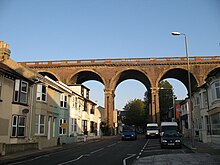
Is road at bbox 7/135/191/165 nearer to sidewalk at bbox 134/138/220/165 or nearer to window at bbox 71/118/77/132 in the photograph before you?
sidewalk at bbox 134/138/220/165

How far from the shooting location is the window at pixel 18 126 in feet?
64.6

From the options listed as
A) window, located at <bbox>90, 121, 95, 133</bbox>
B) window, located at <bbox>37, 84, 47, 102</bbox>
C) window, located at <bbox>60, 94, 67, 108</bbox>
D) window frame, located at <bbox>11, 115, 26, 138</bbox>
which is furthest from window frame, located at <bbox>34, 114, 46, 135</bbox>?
window, located at <bbox>90, 121, 95, 133</bbox>

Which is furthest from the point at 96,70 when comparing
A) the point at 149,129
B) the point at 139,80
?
the point at 149,129

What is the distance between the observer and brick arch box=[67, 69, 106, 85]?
184 ft

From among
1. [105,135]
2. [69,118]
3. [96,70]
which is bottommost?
[105,135]

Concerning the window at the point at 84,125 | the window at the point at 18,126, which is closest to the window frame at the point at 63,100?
the window at the point at 18,126

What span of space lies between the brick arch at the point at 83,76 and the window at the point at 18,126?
35.0 m

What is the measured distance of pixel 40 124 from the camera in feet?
76.8

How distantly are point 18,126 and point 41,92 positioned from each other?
4.50 meters

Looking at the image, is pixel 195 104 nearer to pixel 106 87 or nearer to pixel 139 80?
pixel 106 87

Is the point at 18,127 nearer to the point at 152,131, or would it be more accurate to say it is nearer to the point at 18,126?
the point at 18,126

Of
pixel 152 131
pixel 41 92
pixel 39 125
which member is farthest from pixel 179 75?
pixel 39 125

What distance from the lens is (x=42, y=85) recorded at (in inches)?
945

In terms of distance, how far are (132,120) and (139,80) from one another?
2607 centimetres
